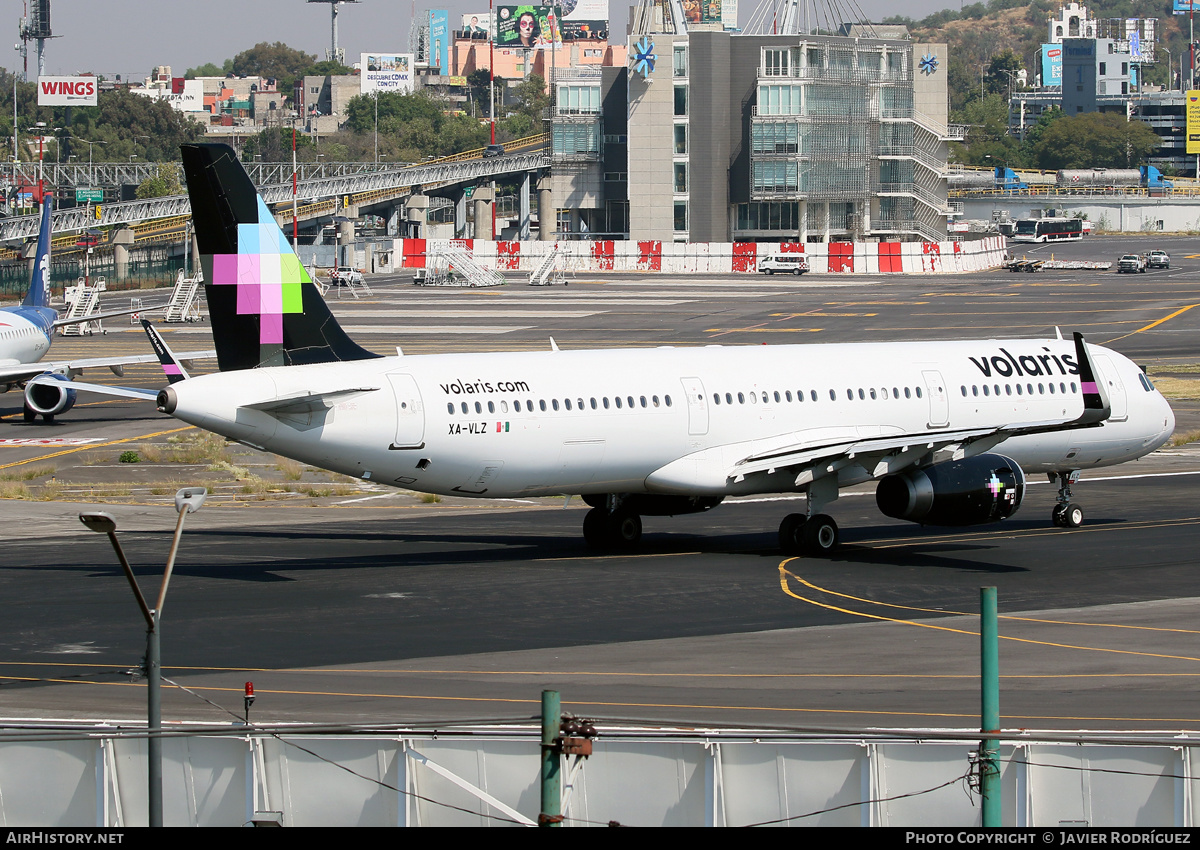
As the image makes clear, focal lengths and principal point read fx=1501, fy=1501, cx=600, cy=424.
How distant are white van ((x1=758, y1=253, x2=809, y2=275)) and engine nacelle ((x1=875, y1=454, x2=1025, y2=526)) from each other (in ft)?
401

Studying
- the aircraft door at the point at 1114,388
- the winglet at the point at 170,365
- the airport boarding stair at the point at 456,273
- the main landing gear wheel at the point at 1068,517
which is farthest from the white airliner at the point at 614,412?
the airport boarding stair at the point at 456,273

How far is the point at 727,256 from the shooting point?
16162 cm

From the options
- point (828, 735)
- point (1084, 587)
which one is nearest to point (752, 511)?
point (1084, 587)

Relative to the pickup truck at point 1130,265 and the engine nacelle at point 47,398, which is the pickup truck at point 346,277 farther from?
the engine nacelle at point 47,398

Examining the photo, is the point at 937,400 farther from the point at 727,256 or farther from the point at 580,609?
the point at 727,256

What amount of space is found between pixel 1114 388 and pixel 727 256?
400ft

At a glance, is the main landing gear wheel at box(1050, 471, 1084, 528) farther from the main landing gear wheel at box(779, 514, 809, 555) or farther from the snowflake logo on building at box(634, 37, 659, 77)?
the snowflake logo on building at box(634, 37, 659, 77)

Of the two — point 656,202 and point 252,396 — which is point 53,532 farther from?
point 656,202

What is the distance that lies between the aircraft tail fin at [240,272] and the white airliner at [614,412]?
31mm

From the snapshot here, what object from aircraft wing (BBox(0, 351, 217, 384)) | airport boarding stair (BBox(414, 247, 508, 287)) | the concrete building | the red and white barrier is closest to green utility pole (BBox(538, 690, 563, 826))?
aircraft wing (BBox(0, 351, 217, 384))

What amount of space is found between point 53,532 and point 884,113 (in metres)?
149

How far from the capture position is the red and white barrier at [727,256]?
157250mm

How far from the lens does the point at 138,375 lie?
280 ft

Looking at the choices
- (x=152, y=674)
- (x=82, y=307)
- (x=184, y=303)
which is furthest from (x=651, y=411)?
(x=184, y=303)
